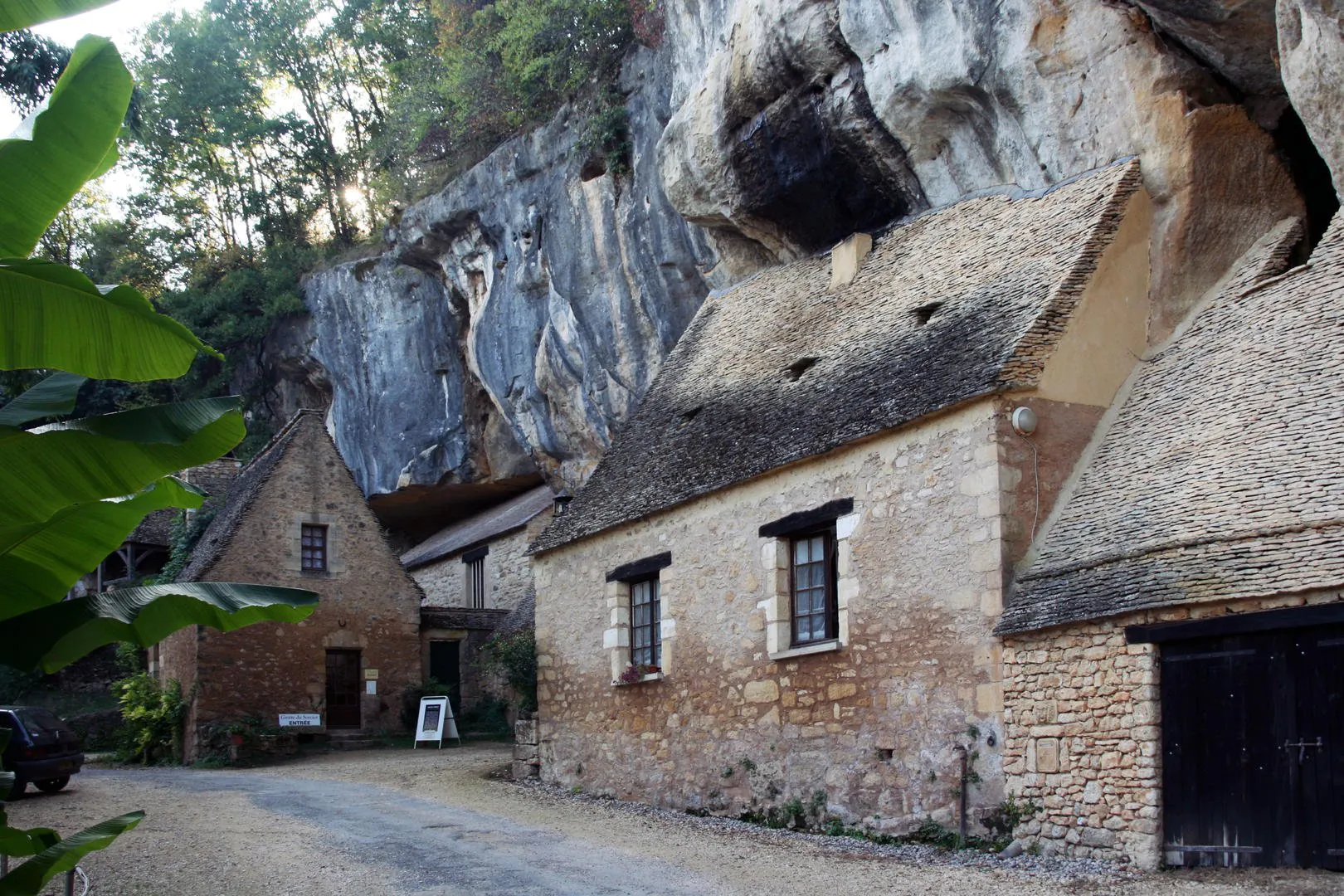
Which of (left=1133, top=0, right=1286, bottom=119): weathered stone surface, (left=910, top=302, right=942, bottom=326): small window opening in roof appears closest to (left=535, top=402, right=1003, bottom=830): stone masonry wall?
(left=910, top=302, right=942, bottom=326): small window opening in roof

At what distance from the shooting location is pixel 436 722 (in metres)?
21.8

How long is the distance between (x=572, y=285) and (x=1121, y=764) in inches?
554

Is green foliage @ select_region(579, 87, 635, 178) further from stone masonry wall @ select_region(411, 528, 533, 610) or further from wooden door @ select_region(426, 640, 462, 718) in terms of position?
wooden door @ select_region(426, 640, 462, 718)

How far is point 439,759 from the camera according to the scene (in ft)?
62.0

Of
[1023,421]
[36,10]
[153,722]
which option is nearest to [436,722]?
[153,722]

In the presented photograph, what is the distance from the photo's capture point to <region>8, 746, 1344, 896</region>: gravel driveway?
27.9 ft

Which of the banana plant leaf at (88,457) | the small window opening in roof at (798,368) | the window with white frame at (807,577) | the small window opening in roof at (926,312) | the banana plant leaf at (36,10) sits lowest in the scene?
the window with white frame at (807,577)

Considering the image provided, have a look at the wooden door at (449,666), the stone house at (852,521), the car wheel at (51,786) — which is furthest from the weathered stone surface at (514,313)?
the car wheel at (51,786)

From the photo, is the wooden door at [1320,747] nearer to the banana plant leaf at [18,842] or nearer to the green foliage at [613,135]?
the banana plant leaf at [18,842]

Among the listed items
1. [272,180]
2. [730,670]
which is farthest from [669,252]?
[272,180]

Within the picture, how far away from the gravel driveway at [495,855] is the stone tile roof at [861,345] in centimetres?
368

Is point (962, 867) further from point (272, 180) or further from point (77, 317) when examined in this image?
point (272, 180)

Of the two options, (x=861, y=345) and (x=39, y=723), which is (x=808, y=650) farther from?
(x=39, y=723)

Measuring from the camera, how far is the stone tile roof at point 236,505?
21466 millimetres
